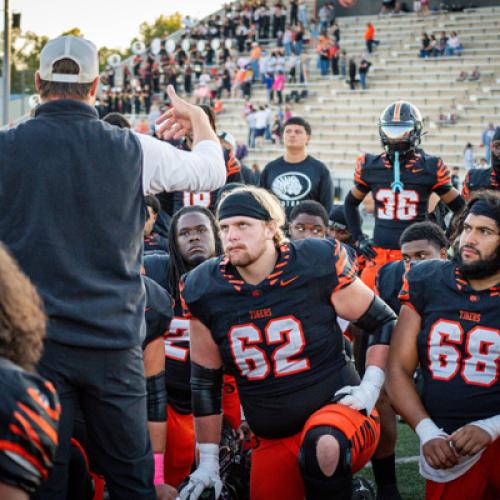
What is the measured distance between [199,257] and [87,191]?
1.93 metres

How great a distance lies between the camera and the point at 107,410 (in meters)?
2.94

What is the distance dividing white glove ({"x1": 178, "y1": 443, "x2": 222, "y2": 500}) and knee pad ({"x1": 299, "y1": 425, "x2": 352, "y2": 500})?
459mm

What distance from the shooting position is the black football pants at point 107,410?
289 cm

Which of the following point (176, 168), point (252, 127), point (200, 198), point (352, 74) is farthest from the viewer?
point (352, 74)

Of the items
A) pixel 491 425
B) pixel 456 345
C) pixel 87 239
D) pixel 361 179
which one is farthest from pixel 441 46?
pixel 87 239

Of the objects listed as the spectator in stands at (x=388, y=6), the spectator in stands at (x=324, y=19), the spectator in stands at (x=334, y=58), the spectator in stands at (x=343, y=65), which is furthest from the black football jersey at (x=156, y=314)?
the spectator in stands at (x=388, y=6)

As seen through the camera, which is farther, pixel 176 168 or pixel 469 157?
pixel 469 157

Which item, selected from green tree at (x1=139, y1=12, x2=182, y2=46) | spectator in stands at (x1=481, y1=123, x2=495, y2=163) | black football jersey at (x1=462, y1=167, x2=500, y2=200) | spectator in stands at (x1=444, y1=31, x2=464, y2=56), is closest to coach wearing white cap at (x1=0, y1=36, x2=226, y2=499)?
black football jersey at (x1=462, y1=167, x2=500, y2=200)

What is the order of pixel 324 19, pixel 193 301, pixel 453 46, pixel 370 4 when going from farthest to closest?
pixel 370 4
pixel 324 19
pixel 453 46
pixel 193 301

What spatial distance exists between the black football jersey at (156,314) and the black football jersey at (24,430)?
1882 millimetres

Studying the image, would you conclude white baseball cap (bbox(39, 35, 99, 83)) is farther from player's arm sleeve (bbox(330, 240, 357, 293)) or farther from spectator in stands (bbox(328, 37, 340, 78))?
spectator in stands (bbox(328, 37, 340, 78))

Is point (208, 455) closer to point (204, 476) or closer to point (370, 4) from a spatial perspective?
point (204, 476)

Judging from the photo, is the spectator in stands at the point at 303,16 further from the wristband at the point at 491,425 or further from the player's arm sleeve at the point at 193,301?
the wristband at the point at 491,425

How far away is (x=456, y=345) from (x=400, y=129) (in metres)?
3.27
